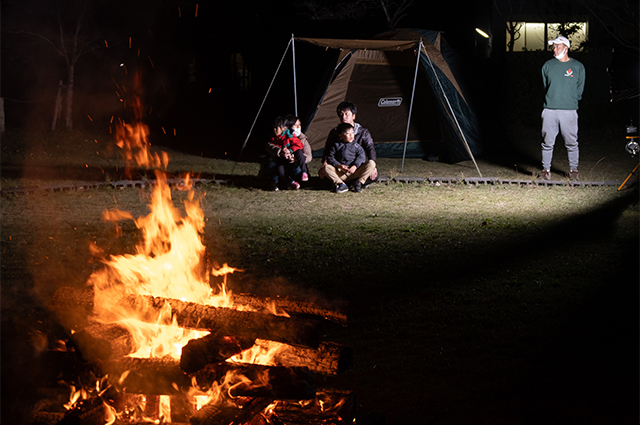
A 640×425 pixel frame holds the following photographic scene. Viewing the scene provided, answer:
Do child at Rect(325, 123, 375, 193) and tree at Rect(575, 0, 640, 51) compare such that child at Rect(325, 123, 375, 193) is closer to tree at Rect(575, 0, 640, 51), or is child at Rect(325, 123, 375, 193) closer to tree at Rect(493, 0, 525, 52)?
tree at Rect(575, 0, 640, 51)

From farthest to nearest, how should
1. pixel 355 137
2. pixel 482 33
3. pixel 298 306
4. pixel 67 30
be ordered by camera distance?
pixel 482 33, pixel 67 30, pixel 355 137, pixel 298 306

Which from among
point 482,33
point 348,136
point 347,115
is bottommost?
point 348,136

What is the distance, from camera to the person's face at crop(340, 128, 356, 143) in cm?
937

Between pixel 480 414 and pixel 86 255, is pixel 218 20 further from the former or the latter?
pixel 480 414

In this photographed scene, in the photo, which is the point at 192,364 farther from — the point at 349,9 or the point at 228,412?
the point at 349,9

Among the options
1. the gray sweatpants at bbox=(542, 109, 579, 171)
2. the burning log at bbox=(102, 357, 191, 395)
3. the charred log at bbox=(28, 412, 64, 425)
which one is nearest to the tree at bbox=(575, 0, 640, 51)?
the gray sweatpants at bbox=(542, 109, 579, 171)

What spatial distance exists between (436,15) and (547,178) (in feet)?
54.3

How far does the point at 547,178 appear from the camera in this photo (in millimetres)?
10273

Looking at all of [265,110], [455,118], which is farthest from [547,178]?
[265,110]

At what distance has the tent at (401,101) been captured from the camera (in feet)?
38.3

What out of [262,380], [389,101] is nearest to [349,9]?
[389,101]

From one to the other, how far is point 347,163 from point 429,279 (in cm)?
467

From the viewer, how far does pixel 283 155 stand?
31.3ft

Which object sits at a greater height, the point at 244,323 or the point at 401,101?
the point at 401,101
